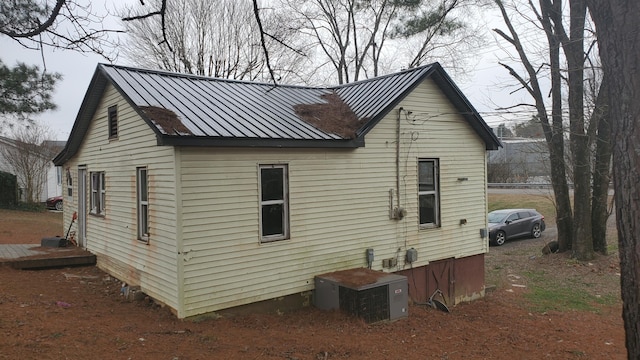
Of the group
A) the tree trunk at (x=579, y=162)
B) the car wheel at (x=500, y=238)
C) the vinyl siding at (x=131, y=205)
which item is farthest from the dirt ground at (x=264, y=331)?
the car wheel at (x=500, y=238)

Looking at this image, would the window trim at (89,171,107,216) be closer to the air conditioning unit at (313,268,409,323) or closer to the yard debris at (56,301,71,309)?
the yard debris at (56,301,71,309)

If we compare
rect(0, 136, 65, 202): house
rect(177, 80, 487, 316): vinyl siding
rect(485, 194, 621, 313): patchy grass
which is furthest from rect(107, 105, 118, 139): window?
rect(0, 136, 65, 202): house

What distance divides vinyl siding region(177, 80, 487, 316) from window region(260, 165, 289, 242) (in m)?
0.12

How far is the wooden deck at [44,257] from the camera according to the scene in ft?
35.3

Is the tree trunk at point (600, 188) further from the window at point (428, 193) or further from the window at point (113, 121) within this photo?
the window at point (113, 121)

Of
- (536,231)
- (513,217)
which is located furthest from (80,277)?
(536,231)

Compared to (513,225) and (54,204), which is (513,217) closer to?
(513,225)

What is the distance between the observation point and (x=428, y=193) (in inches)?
434

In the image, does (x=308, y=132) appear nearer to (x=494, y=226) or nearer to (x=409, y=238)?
(x=409, y=238)

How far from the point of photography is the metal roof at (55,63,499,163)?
7734mm

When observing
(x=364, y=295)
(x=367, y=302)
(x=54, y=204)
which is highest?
(x=54, y=204)

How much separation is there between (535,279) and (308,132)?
10122 millimetres

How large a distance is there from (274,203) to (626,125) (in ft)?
19.2

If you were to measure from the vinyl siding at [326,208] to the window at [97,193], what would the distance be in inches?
190
